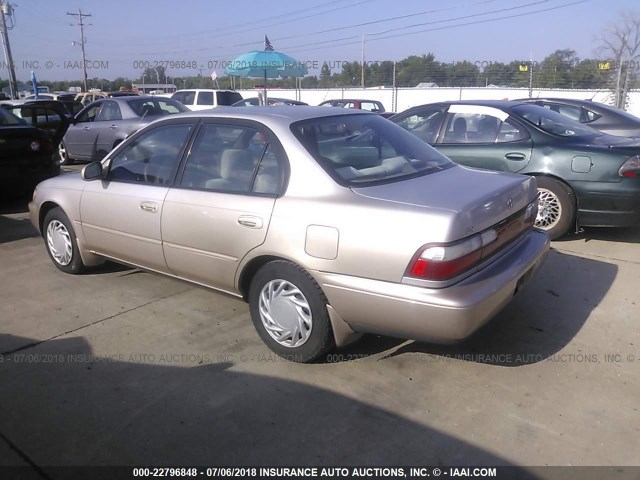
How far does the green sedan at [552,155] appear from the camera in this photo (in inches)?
206

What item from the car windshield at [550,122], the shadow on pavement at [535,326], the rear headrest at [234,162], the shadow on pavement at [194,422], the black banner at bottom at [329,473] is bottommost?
the black banner at bottom at [329,473]

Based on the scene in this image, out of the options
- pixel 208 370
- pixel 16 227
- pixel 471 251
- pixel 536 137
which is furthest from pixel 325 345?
pixel 16 227

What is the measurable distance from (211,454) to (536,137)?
471cm

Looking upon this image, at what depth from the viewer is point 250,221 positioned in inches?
129

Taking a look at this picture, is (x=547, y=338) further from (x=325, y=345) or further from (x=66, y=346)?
(x=66, y=346)

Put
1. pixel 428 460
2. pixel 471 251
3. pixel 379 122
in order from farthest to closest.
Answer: pixel 379 122 → pixel 471 251 → pixel 428 460

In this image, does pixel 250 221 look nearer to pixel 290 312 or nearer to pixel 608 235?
pixel 290 312

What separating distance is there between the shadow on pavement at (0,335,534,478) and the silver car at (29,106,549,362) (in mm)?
449

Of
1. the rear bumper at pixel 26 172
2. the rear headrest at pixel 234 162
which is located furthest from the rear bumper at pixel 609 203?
the rear bumper at pixel 26 172

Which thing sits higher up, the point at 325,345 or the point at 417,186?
the point at 417,186

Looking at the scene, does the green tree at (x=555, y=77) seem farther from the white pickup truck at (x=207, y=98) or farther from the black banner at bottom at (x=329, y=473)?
the black banner at bottom at (x=329, y=473)

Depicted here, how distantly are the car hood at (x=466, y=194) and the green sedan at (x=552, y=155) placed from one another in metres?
2.14

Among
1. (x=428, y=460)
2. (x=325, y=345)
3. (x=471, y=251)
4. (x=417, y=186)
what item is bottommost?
(x=428, y=460)

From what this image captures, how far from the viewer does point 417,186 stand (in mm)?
3156
